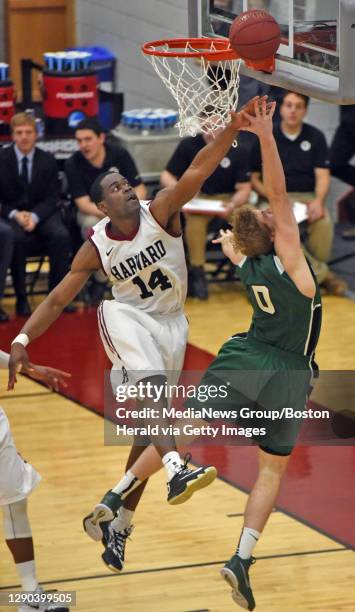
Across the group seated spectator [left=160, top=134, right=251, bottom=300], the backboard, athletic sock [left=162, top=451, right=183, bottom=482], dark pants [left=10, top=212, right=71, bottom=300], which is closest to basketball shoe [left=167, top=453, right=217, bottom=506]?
athletic sock [left=162, top=451, right=183, bottom=482]

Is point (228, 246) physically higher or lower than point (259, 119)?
lower

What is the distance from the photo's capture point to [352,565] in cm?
677

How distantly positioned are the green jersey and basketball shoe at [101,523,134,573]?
122cm

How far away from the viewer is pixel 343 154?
11.7 m

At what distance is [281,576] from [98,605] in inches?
36.2

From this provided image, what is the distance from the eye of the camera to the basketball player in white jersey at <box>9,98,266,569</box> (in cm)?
645

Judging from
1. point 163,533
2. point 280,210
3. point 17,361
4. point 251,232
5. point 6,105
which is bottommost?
point 163,533

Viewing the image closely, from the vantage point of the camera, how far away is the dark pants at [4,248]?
1074cm

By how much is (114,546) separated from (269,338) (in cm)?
128

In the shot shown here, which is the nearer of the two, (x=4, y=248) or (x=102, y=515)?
(x=102, y=515)

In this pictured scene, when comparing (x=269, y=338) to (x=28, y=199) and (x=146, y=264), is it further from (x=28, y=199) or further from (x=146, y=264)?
(x=28, y=199)

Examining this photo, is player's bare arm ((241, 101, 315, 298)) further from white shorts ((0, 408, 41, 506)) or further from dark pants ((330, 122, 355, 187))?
dark pants ((330, 122, 355, 187))

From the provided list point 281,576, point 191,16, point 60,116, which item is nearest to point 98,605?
point 281,576

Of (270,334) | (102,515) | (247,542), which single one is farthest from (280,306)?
(102,515)
